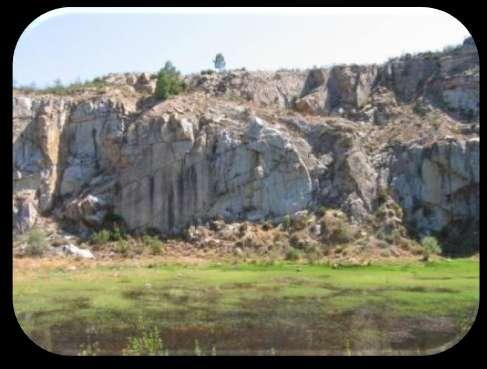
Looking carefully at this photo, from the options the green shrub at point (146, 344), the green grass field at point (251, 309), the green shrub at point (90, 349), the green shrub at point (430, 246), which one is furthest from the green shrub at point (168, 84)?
the green shrub at point (90, 349)

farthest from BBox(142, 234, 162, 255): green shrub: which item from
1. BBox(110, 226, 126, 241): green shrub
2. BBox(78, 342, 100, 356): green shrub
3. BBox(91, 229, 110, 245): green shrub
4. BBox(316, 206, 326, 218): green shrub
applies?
BBox(78, 342, 100, 356): green shrub

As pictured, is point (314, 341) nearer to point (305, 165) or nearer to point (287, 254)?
point (287, 254)

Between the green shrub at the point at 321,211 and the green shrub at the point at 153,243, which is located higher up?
the green shrub at the point at 321,211

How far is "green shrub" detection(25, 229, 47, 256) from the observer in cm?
2377

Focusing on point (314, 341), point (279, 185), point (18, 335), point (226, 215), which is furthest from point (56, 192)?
point (18, 335)

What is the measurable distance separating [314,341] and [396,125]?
61.7 feet

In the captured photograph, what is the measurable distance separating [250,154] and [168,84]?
5347 mm

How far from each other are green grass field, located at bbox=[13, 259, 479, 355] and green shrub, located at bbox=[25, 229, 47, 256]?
3642mm

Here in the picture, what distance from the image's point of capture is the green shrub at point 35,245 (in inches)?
936

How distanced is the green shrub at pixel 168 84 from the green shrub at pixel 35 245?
831 cm

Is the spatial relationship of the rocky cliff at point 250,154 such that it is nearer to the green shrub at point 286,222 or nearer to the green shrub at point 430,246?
the green shrub at point 286,222

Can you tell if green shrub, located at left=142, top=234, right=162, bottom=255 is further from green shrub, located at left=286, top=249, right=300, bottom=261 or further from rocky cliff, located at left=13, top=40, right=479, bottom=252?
green shrub, located at left=286, top=249, right=300, bottom=261
